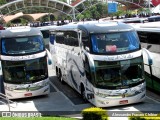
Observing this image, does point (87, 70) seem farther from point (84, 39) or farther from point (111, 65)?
point (84, 39)

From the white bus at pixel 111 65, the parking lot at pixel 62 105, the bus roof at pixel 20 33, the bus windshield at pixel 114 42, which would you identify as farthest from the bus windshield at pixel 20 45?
the bus windshield at pixel 114 42

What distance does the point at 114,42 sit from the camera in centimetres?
1452

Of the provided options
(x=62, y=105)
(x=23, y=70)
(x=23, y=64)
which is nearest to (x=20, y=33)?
(x=23, y=64)

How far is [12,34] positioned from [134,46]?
6.27 metres

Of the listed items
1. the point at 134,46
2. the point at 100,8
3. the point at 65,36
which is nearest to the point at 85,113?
the point at 134,46

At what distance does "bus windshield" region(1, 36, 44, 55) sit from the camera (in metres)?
16.8

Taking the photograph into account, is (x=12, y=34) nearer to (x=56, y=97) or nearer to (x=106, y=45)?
(x=56, y=97)

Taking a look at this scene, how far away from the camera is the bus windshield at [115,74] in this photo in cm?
1418

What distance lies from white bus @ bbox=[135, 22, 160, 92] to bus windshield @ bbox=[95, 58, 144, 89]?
6.66ft

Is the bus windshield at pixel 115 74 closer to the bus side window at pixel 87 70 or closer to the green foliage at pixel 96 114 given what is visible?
the bus side window at pixel 87 70

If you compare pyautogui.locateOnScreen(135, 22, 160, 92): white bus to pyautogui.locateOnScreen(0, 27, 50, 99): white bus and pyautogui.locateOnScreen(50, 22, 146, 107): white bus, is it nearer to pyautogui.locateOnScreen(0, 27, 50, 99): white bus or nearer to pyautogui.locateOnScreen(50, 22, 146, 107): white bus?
pyautogui.locateOnScreen(50, 22, 146, 107): white bus

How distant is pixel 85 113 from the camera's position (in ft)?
35.3

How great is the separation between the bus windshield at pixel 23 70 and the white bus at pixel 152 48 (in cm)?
516

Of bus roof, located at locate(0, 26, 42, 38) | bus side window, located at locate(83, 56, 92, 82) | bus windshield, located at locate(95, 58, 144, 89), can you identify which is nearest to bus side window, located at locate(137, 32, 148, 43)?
bus windshield, located at locate(95, 58, 144, 89)
